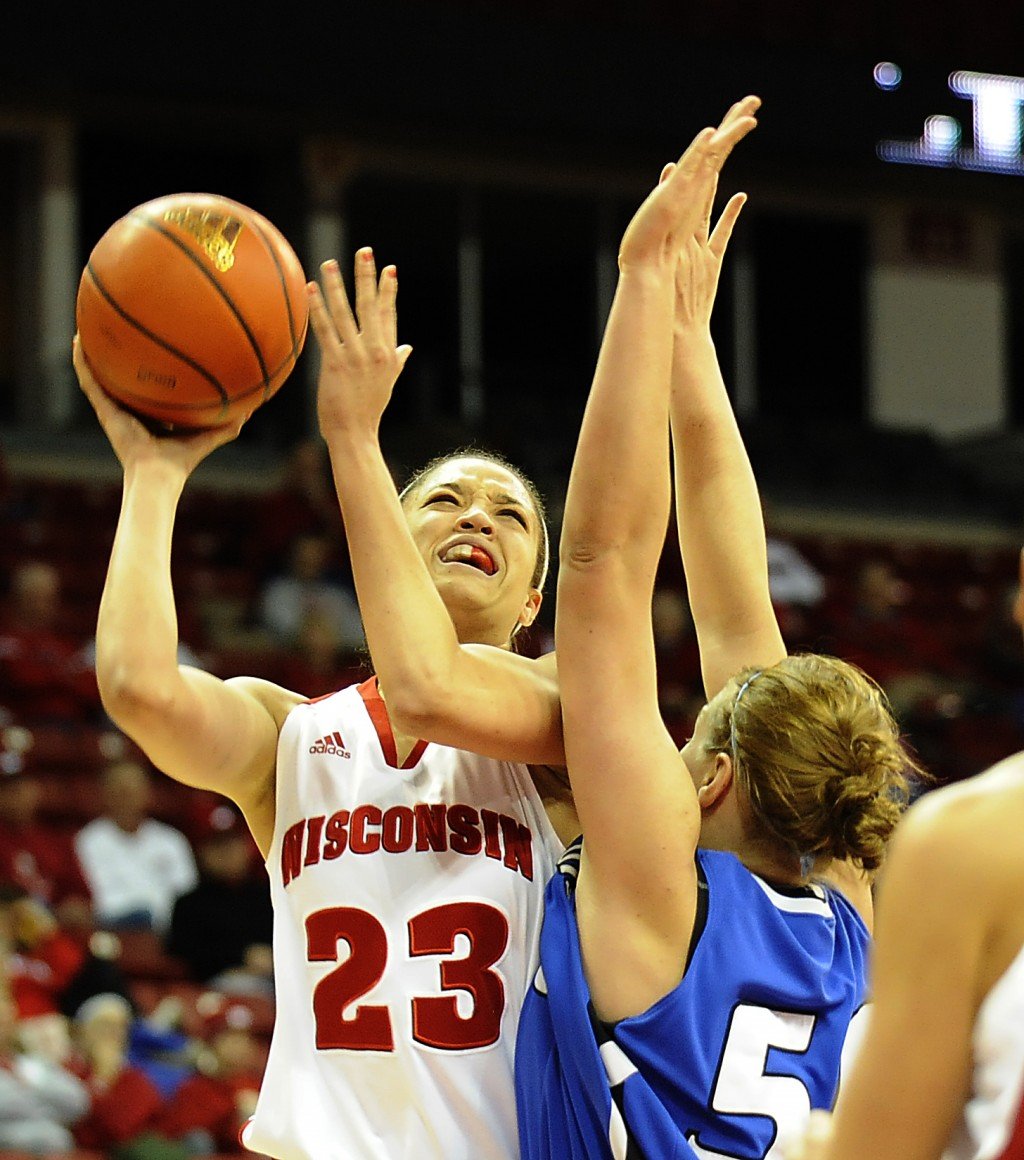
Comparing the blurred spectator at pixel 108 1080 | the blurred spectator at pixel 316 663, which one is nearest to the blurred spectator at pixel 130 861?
Answer: the blurred spectator at pixel 108 1080

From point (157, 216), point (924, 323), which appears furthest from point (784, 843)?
point (924, 323)

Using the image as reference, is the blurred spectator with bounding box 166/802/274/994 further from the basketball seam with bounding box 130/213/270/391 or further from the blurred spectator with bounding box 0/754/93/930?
the basketball seam with bounding box 130/213/270/391

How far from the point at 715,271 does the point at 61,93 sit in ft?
33.9

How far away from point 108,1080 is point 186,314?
13.3ft

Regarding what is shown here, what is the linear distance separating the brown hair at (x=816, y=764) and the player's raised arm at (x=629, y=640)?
12 centimetres

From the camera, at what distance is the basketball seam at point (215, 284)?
265cm

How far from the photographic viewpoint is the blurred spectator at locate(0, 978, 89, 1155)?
5.74 m

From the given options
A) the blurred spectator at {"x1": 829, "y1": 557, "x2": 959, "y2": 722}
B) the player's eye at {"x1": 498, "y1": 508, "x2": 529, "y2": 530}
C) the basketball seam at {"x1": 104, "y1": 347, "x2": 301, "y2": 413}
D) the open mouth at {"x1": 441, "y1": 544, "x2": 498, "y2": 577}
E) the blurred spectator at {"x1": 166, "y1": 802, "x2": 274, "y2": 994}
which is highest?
the basketball seam at {"x1": 104, "y1": 347, "x2": 301, "y2": 413}

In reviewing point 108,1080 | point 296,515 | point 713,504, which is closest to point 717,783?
point 713,504

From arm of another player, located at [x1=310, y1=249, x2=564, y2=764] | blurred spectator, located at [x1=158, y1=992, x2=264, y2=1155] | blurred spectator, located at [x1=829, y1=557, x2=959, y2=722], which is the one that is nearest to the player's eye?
arm of another player, located at [x1=310, y1=249, x2=564, y2=764]

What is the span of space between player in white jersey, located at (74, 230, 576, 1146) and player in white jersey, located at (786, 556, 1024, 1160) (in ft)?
3.05

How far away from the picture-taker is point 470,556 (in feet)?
9.16

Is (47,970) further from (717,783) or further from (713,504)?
(717,783)

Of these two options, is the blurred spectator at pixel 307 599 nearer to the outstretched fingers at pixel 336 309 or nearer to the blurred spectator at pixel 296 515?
the blurred spectator at pixel 296 515
